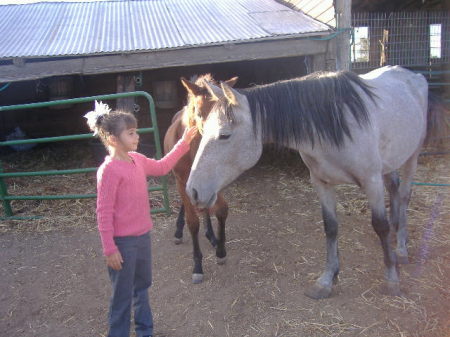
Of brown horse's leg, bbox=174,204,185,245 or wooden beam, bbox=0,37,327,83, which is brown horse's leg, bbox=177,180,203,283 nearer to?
brown horse's leg, bbox=174,204,185,245

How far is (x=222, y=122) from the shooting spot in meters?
2.12

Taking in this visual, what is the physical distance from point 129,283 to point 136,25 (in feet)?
18.9

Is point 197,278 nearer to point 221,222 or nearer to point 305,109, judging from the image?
point 221,222

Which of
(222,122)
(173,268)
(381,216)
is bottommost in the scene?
(173,268)

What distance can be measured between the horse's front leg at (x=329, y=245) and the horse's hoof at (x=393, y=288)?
37cm

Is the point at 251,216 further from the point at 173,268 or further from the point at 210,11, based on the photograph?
the point at 210,11

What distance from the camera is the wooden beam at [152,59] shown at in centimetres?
519

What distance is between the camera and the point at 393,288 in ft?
8.65

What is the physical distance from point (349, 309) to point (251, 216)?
202 centimetres

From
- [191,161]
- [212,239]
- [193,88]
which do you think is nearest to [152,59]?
[191,161]

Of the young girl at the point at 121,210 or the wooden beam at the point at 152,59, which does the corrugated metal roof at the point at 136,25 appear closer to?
the wooden beam at the point at 152,59

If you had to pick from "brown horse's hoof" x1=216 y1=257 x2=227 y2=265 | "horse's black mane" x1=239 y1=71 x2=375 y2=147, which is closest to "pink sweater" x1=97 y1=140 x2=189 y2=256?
"horse's black mane" x1=239 y1=71 x2=375 y2=147

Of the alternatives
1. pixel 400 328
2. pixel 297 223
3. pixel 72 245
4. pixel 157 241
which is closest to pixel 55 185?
pixel 72 245

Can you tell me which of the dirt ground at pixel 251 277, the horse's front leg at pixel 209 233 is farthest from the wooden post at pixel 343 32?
the horse's front leg at pixel 209 233
